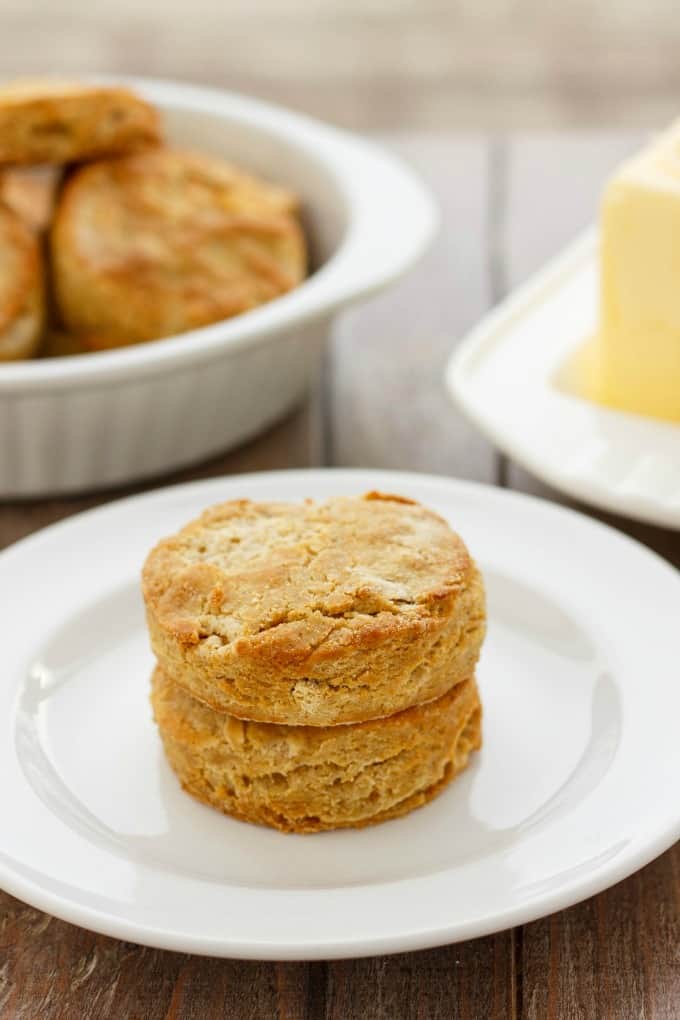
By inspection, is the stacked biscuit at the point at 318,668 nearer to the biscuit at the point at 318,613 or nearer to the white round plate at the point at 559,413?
the biscuit at the point at 318,613

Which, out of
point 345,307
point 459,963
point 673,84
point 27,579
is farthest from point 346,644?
point 673,84

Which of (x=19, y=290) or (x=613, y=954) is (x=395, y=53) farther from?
(x=613, y=954)

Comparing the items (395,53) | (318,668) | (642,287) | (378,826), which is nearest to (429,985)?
(378,826)

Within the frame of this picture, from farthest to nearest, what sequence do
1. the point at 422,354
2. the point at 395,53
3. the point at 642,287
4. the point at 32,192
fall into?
the point at 395,53 < the point at 422,354 < the point at 32,192 < the point at 642,287

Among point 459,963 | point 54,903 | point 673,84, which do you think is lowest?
point 673,84

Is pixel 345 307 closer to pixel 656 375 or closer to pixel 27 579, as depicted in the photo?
pixel 656 375

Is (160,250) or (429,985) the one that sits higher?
(160,250)
